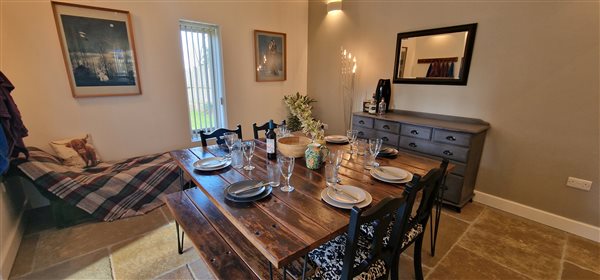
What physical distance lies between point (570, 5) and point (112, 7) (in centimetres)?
435

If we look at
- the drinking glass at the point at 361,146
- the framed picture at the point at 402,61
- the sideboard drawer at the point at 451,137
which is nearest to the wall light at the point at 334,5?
the framed picture at the point at 402,61

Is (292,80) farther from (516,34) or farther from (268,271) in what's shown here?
(268,271)

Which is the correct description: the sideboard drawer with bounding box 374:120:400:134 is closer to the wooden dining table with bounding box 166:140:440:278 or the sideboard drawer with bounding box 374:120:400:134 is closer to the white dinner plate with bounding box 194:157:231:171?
the wooden dining table with bounding box 166:140:440:278

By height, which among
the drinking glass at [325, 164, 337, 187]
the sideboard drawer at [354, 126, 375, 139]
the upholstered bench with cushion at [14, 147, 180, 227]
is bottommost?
the upholstered bench with cushion at [14, 147, 180, 227]

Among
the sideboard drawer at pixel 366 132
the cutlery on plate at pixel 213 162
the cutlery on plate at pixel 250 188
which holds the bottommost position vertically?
Answer: the sideboard drawer at pixel 366 132

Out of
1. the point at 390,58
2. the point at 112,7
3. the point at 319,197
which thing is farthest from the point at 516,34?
the point at 112,7

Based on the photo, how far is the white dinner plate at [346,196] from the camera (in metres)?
1.25

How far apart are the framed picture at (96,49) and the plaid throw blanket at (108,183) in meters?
0.83

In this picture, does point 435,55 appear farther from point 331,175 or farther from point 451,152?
point 331,175

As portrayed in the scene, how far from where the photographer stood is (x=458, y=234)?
7.57 ft

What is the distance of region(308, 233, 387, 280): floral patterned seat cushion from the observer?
1219 millimetres

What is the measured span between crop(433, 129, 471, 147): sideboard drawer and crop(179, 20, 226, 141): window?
285cm

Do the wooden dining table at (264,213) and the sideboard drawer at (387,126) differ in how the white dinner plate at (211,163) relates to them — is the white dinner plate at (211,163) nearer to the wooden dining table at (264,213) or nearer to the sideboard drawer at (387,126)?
the wooden dining table at (264,213)

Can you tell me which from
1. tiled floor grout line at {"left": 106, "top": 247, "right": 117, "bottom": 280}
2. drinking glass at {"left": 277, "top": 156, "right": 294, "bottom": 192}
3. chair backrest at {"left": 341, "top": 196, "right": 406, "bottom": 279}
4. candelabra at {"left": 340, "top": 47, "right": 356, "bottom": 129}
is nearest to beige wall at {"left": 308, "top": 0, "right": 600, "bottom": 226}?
candelabra at {"left": 340, "top": 47, "right": 356, "bottom": 129}
